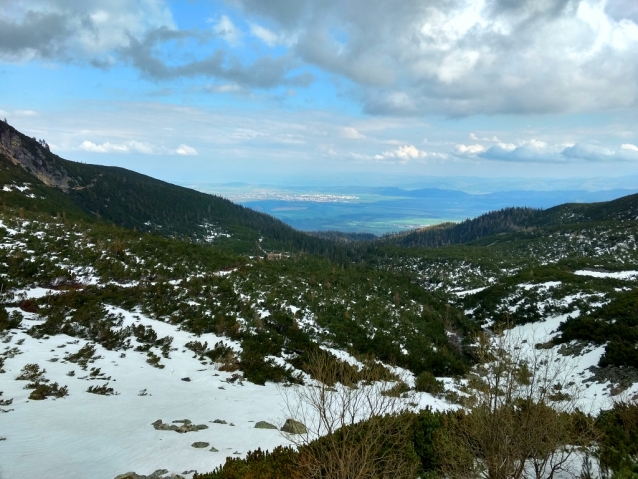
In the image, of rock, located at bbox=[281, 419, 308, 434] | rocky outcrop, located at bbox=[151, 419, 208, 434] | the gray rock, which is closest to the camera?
the gray rock

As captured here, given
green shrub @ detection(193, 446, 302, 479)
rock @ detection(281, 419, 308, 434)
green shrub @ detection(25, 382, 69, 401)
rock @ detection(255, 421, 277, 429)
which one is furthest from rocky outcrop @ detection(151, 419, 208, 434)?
green shrub @ detection(25, 382, 69, 401)

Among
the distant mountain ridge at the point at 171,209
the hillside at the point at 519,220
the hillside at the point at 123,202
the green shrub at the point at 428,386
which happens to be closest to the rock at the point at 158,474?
the green shrub at the point at 428,386

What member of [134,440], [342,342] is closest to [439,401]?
[342,342]

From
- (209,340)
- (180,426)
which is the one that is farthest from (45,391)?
(209,340)

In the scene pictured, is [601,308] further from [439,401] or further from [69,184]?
[69,184]

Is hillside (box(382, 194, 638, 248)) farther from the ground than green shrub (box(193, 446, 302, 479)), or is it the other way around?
hillside (box(382, 194, 638, 248))

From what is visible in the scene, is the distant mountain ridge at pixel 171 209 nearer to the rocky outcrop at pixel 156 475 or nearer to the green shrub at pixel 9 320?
the green shrub at pixel 9 320

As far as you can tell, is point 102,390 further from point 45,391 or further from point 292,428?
point 292,428

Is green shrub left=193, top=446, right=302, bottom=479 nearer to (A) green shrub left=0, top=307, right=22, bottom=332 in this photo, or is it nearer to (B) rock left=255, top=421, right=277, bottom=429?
(B) rock left=255, top=421, right=277, bottom=429
